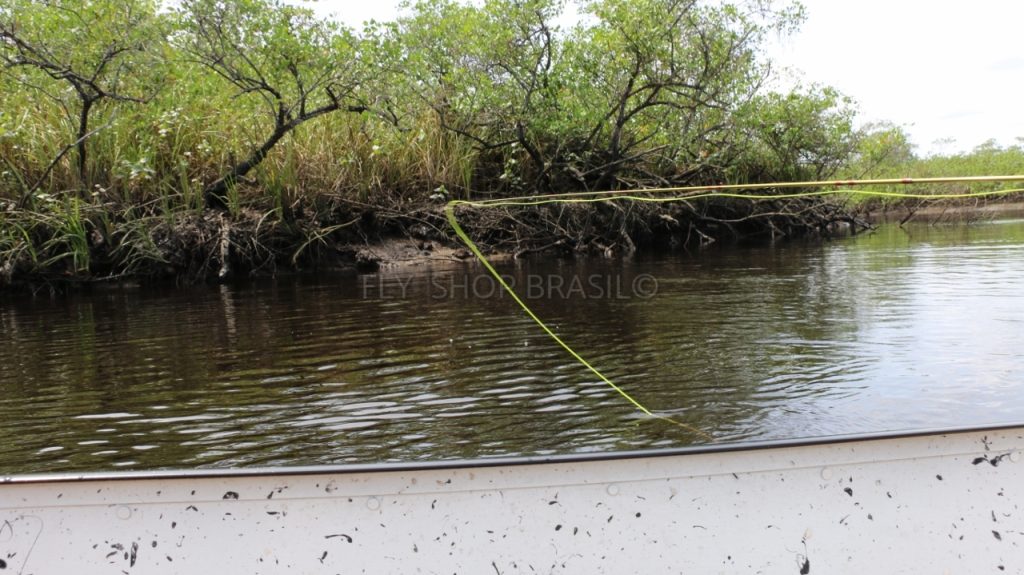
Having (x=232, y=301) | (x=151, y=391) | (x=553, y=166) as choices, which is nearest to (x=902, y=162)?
(x=553, y=166)

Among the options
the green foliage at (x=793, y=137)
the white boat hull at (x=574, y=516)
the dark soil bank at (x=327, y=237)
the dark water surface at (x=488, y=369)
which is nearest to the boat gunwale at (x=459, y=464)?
the white boat hull at (x=574, y=516)

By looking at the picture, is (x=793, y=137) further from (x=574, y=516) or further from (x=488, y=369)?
(x=574, y=516)

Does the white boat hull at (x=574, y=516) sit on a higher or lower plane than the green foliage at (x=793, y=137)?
lower

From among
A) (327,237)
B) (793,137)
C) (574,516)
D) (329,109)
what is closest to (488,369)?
(574,516)

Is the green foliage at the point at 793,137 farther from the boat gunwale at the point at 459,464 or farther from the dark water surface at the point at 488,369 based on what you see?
the boat gunwale at the point at 459,464

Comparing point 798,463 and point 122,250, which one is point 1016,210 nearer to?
point 122,250

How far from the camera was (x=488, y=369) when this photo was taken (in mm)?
6449

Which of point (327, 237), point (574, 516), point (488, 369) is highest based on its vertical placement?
point (327, 237)

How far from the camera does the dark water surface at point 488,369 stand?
4.61m

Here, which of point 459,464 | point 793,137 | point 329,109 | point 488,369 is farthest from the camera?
point 793,137

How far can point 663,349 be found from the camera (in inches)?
274

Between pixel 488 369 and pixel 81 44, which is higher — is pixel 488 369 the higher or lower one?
the lower one

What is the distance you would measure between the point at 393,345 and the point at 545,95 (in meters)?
10.2

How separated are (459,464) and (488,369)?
424 cm
